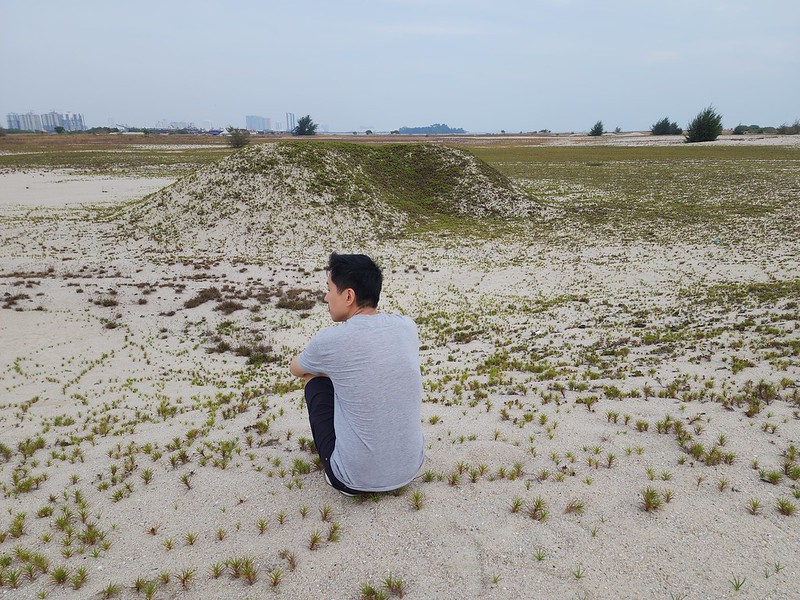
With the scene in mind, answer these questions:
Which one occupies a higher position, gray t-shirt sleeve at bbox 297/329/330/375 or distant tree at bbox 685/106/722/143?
distant tree at bbox 685/106/722/143

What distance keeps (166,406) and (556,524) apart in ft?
30.2

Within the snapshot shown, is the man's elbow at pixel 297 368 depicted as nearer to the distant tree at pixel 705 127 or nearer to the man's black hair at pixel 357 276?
the man's black hair at pixel 357 276

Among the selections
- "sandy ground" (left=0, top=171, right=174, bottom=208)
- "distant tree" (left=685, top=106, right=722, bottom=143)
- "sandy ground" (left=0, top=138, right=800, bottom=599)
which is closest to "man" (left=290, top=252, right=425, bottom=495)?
"sandy ground" (left=0, top=138, right=800, bottom=599)

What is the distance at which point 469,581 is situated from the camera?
4.35 metres

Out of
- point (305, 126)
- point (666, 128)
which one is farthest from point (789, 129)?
point (305, 126)

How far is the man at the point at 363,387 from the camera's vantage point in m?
4.74

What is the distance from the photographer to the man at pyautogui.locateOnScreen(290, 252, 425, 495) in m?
4.74

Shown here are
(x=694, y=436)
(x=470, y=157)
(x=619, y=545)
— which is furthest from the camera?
Result: (x=470, y=157)

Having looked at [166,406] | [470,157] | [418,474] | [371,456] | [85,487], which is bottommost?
[166,406]

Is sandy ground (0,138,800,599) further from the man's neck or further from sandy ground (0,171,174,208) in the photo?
sandy ground (0,171,174,208)

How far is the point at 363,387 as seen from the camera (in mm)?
4727

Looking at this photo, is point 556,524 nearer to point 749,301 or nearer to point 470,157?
point 749,301

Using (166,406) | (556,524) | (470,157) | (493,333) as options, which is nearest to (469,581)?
(556,524)

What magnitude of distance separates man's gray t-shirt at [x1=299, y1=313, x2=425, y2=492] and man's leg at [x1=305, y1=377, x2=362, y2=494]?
0.15 metres
